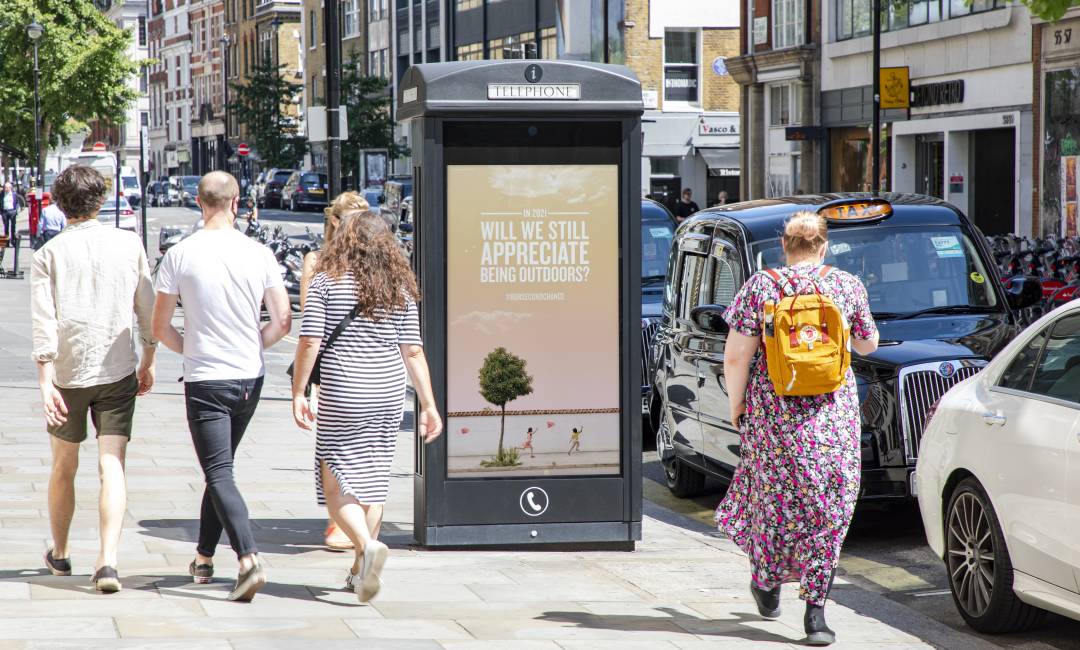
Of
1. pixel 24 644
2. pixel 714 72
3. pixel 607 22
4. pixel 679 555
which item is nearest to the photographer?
pixel 24 644

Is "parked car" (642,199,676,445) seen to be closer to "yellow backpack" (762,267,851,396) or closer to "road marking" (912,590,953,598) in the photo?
"road marking" (912,590,953,598)

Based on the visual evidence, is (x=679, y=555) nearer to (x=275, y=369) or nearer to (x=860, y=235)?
(x=860, y=235)

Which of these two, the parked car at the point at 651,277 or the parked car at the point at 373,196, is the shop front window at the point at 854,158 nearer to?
the parked car at the point at 373,196

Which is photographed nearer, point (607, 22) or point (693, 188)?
point (607, 22)

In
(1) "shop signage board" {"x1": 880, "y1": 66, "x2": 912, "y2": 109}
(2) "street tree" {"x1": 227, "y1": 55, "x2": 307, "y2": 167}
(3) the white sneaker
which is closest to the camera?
(3) the white sneaker

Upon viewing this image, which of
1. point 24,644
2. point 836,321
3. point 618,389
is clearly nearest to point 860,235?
point 618,389

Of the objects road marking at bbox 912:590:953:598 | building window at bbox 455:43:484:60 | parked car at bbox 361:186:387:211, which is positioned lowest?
road marking at bbox 912:590:953:598

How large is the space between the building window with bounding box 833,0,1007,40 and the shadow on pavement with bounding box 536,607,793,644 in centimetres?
2306

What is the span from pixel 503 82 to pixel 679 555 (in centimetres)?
257

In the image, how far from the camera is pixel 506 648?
5668 millimetres

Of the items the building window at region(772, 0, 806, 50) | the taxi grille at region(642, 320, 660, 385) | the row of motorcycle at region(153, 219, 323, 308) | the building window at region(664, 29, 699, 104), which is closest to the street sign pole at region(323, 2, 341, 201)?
the row of motorcycle at region(153, 219, 323, 308)

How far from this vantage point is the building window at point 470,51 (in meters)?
61.7

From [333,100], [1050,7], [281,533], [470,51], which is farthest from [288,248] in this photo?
[470,51]

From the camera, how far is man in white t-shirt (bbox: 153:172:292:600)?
6.25m
